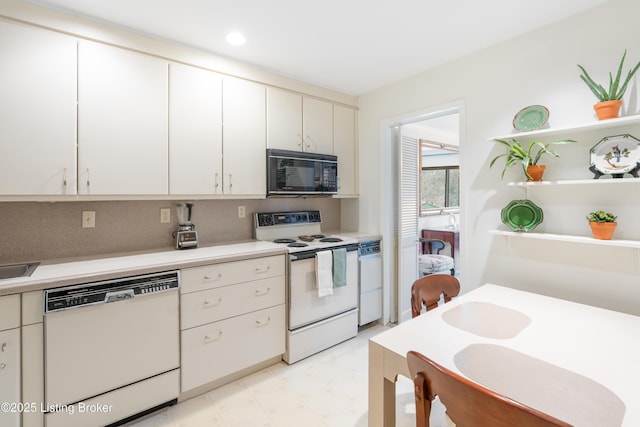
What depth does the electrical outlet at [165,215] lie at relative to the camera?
2441 mm

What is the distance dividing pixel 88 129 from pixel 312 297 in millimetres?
1984

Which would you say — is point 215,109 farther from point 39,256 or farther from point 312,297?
point 312,297

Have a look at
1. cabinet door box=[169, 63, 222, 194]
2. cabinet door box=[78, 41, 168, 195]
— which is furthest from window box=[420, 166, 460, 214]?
cabinet door box=[78, 41, 168, 195]

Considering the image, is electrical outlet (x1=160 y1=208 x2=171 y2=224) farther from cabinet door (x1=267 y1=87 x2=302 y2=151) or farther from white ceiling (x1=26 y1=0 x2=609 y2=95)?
white ceiling (x1=26 y1=0 x2=609 y2=95)

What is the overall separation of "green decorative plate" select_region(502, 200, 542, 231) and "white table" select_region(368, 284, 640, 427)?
1.76 ft

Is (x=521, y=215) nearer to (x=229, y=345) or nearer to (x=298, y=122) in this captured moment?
(x=298, y=122)

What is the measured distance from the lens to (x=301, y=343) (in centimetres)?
252

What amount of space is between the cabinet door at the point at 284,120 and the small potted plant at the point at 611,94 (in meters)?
2.09

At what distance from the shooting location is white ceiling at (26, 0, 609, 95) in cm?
179

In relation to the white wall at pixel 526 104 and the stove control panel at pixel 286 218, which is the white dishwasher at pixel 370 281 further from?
the white wall at pixel 526 104

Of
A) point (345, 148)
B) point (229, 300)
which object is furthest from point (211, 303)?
point (345, 148)

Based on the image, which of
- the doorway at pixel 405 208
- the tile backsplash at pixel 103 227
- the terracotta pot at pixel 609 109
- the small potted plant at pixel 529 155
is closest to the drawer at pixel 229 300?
the tile backsplash at pixel 103 227

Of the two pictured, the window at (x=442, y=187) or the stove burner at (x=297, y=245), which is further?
the window at (x=442, y=187)

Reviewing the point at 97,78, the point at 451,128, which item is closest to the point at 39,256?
the point at 97,78
